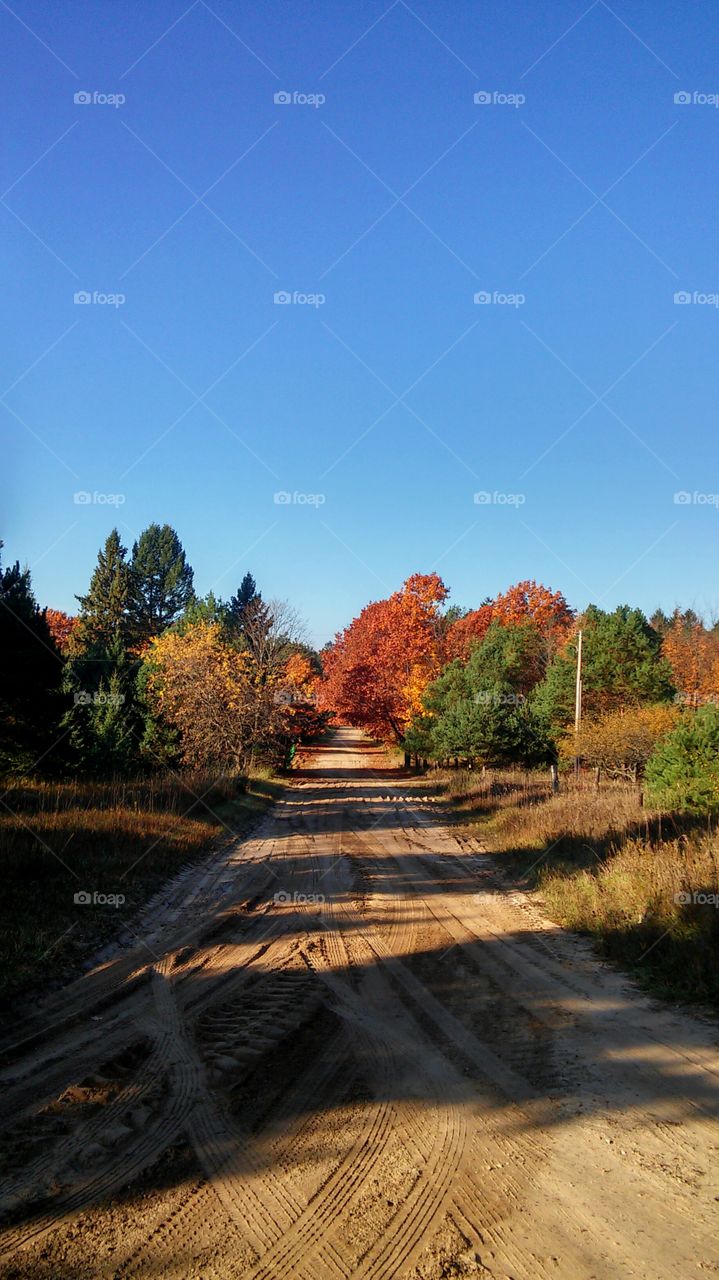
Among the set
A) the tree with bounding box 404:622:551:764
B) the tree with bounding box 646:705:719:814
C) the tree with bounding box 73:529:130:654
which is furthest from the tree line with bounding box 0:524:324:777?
the tree with bounding box 73:529:130:654

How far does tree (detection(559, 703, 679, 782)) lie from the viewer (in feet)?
98.7

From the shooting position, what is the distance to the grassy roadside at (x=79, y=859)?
25.9ft

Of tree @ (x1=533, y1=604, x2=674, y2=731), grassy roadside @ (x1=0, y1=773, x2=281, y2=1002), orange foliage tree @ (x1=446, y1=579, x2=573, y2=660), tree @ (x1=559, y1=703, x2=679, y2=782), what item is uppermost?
orange foliage tree @ (x1=446, y1=579, x2=573, y2=660)

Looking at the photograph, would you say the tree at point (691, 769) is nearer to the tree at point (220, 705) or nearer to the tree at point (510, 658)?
the tree at point (220, 705)

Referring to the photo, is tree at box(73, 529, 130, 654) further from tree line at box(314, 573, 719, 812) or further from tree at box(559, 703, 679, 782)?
tree at box(559, 703, 679, 782)

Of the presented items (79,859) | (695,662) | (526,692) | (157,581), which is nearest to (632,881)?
(79,859)

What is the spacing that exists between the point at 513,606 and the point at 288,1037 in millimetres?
59561

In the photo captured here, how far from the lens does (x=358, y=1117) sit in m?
4.65

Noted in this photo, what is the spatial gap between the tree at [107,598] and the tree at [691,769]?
2462 inches

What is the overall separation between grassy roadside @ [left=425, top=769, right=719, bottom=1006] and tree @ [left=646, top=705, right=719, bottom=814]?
61 centimetres

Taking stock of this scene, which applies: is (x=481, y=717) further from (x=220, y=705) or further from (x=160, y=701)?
(x=160, y=701)

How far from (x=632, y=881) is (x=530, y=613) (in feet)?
180

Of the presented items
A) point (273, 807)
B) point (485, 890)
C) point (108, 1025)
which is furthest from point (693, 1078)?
point (273, 807)

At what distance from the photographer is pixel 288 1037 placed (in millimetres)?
5805
